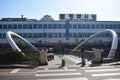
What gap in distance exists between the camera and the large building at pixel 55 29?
70875 mm

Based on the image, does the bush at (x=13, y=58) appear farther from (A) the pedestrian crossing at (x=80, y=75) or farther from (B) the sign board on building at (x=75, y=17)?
(B) the sign board on building at (x=75, y=17)

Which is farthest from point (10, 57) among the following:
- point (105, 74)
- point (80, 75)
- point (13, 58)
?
point (105, 74)

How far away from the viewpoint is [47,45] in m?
71.7

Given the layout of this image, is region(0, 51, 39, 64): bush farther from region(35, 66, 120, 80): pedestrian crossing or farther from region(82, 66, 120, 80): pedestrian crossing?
region(82, 66, 120, 80): pedestrian crossing

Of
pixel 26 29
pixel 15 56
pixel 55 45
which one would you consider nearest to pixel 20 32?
pixel 26 29

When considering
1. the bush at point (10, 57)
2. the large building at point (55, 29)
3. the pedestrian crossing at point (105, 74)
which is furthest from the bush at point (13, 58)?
the large building at point (55, 29)

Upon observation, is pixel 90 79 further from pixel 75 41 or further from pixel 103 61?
pixel 75 41

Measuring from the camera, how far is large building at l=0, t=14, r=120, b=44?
233 ft

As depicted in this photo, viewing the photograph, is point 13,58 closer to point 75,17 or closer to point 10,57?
point 10,57

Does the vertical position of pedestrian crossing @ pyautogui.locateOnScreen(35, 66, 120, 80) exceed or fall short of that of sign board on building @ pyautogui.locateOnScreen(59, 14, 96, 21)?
it falls short

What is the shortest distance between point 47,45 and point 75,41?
8.49 metres

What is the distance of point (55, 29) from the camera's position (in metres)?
72.4

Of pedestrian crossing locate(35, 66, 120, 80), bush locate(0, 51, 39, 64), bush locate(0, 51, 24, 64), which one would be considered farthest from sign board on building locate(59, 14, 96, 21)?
pedestrian crossing locate(35, 66, 120, 80)

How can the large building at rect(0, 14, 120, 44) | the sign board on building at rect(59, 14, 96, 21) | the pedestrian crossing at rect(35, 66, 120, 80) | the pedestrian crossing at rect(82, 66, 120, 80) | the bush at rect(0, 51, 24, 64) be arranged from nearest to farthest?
the pedestrian crossing at rect(82, 66, 120, 80) < the pedestrian crossing at rect(35, 66, 120, 80) < the bush at rect(0, 51, 24, 64) < the large building at rect(0, 14, 120, 44) < the sign board on building at rect(59, 14, 96, 21)
